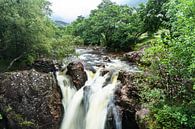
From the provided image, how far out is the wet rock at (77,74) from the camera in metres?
20.2

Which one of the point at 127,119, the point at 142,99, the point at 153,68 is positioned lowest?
the point at 127,119

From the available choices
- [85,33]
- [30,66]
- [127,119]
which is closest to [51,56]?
[30,66]

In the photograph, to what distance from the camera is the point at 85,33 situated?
49.0 meters

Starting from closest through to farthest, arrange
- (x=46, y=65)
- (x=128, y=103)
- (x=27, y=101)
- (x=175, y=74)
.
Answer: (x=175, y=74) < (x=128, y=103) < (x=27, y=101) < (x=46, y=65)

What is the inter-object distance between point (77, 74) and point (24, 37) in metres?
3.72

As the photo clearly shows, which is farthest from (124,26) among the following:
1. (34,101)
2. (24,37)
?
(34,101)

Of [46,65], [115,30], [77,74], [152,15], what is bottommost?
[77,74]

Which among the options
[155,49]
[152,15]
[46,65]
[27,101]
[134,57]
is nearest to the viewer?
[155,49]

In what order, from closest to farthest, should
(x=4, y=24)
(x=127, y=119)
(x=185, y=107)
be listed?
(x=185, y=107), (x=127, y=119), (x=4, y=24)

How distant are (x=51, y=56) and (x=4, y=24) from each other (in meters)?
3.82

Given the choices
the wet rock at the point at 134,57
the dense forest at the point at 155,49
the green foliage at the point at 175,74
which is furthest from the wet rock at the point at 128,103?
the wet rock at the point at 134,57

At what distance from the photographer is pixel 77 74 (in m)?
20.5

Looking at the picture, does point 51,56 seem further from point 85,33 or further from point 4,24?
point 85,33

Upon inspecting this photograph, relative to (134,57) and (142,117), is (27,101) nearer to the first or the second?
(142,117)
